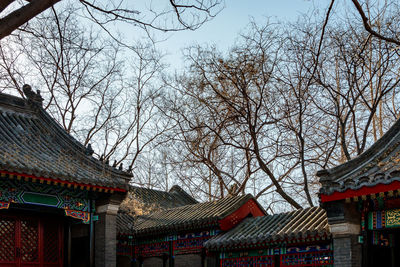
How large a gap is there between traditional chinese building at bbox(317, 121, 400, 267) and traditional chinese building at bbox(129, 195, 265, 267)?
3.42m

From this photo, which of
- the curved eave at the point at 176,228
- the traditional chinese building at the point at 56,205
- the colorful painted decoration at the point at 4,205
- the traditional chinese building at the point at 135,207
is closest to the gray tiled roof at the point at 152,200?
the traditional chinese building at the point at 135,207

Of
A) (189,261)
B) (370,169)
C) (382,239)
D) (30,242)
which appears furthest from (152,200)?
(370,169)

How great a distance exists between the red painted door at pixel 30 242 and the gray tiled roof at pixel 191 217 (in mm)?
2663

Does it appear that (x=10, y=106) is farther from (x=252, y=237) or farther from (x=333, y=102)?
(x=333, y=102)

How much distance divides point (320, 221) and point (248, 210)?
9.82 ft

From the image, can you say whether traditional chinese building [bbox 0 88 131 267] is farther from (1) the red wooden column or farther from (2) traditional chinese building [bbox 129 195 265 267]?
(2) traditional chinese building [bbox 129 195 265 267]

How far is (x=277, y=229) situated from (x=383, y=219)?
2538mm

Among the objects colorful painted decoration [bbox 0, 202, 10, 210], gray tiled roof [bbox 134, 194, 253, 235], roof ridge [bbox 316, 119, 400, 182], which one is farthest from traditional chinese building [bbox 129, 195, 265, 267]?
colorful painted decoration [bbox 0, 202, 10, 210]

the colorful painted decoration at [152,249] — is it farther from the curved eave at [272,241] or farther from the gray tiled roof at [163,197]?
the gray tiled roof at [163,197]

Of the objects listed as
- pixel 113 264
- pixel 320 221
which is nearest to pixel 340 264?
pixel 320 221

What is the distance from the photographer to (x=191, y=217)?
12359mm

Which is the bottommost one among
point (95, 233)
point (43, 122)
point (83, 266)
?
point (83, 266)

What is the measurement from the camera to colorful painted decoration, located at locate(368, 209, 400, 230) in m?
8.16

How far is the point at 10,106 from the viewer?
1225 cm
